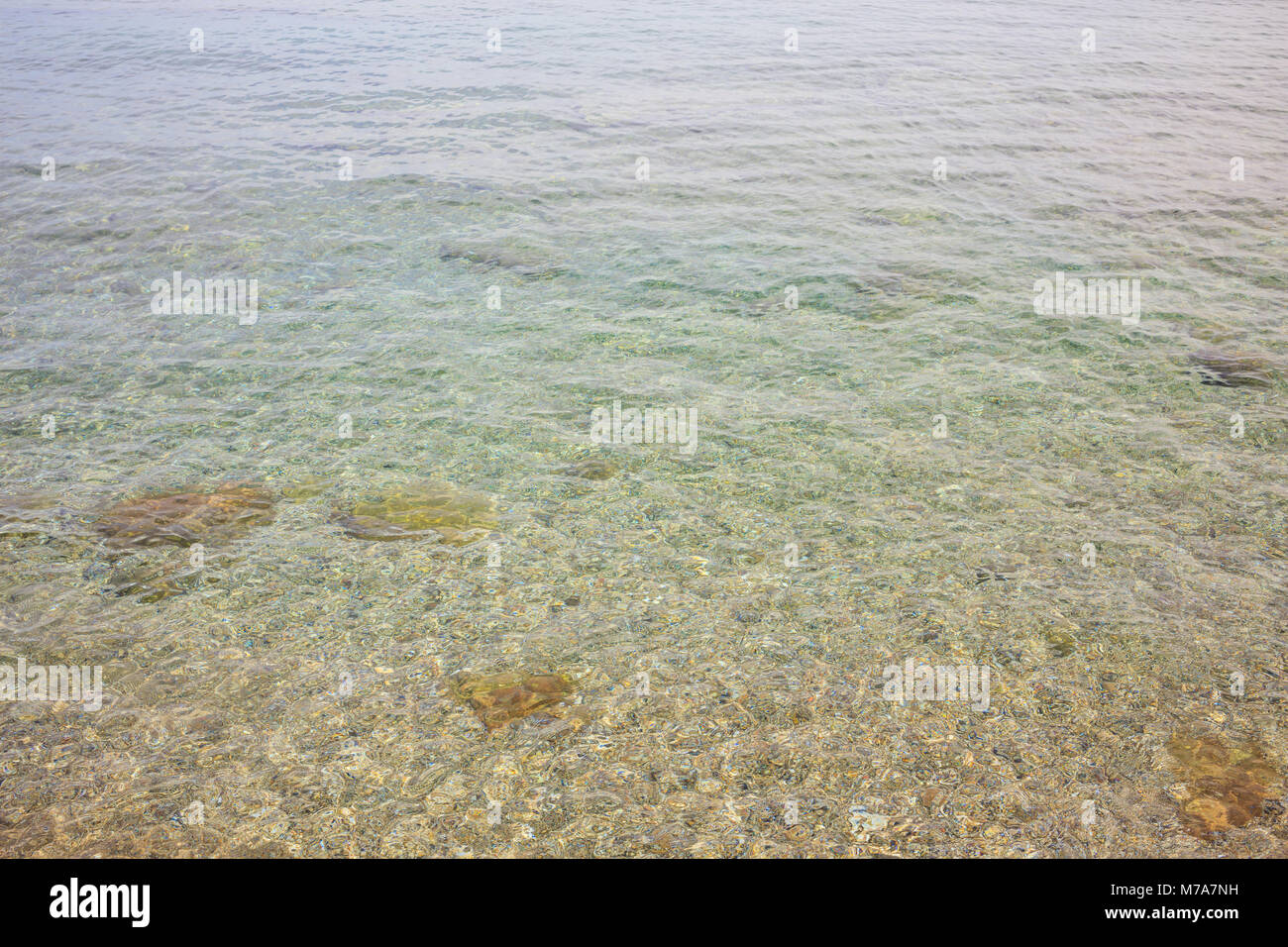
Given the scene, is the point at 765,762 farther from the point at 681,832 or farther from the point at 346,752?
the point at 346,752

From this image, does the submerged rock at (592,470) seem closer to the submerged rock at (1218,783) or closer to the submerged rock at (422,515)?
the submerged rock at (422,515)

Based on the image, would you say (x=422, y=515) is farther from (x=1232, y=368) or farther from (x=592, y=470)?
(x=1232, y=368)

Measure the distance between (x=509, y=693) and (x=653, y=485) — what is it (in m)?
2.99

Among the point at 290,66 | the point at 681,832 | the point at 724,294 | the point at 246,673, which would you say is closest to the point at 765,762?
the point at 681,832

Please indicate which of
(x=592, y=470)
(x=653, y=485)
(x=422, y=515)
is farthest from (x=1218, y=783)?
(x=422, y=515)

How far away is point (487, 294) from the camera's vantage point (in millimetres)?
12867

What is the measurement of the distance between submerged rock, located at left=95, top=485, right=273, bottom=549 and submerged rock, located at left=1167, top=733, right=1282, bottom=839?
24.8ft

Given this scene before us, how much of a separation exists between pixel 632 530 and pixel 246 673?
3.39m

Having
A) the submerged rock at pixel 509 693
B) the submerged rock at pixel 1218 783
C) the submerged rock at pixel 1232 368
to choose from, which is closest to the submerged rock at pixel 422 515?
the submerged rock at pixel 509 693

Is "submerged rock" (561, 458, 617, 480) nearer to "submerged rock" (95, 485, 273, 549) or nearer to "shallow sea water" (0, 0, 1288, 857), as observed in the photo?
"shallow sea water" (0, 0, 1288, 857)

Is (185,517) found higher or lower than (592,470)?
lower

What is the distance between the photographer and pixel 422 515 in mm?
8297

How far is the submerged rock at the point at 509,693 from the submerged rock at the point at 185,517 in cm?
302

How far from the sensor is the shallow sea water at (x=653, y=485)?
18.7 feet
